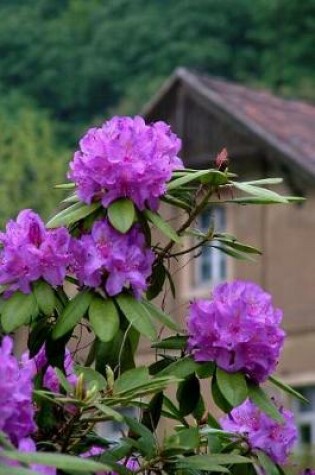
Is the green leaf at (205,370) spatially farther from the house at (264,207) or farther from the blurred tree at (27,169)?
the blurred tree at (27,169)

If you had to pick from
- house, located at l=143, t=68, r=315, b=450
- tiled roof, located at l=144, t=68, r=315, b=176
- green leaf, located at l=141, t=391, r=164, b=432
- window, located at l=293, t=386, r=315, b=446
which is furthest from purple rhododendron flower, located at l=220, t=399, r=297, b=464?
window, located at l=293, t=386, r=315, b=446

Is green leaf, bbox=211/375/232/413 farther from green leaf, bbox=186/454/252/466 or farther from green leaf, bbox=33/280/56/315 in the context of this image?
green leaf, bbox=33/280/56/315

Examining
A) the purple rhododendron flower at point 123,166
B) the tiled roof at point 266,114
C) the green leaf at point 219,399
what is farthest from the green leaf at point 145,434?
the tiled roof at point 266,114

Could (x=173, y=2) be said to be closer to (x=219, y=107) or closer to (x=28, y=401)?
(x=219, y=107)

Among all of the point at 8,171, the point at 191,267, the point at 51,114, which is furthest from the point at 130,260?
the point at 51,114

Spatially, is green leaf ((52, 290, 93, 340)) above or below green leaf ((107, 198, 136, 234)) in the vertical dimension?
below

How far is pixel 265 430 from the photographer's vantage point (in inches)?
95.3

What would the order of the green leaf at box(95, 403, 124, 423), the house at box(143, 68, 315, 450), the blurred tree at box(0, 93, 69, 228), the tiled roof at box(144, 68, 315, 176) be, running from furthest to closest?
the blurred tree at box(0, 93, 69, 228) → the tiled roof at box(144, 68, 315, 176) → the house at box(143, 68, 315, 450) → the green leaf at box(95, 403, 124, 423)

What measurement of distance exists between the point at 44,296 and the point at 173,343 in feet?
0.72

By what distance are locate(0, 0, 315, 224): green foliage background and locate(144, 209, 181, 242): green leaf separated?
38.2 metres

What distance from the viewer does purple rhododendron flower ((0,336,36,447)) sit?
182 centimetres

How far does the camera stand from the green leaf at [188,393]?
232 cm

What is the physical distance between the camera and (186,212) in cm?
245

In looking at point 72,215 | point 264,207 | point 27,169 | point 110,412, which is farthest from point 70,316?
point 27,169
